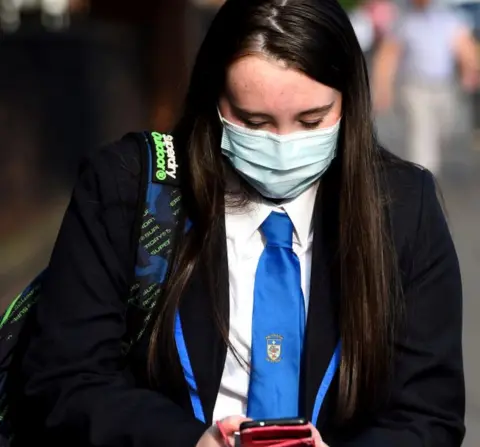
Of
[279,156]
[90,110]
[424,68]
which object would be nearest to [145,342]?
[279,156]

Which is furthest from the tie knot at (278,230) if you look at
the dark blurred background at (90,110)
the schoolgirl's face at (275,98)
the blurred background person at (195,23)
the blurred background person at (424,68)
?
the blurred background person at (424,68)

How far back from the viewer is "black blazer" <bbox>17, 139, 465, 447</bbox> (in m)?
2.37

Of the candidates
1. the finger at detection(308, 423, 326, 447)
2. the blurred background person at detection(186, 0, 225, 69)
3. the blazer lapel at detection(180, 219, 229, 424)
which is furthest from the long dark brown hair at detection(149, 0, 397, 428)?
the blurred background person at detection(186, 0, 225, 69)

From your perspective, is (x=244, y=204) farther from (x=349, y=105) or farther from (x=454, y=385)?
(x=454, y=385)

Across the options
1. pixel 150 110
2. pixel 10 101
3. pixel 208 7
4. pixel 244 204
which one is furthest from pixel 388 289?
pixel 208 7

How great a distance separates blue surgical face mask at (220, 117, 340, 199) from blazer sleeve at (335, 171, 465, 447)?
0.78ft

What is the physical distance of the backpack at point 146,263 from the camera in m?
2.43

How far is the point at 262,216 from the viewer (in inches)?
100

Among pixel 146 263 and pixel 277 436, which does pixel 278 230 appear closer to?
pixel 146 263

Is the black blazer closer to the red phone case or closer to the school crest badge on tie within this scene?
the school crest badge on tie

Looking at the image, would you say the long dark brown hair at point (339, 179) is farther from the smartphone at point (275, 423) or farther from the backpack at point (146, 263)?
the smartphone at point (275, 423)

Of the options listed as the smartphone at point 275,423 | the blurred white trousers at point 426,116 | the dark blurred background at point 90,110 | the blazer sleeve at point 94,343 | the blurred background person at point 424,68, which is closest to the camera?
the smartphone at point 275,423

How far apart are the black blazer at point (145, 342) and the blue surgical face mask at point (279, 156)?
0.10 metres

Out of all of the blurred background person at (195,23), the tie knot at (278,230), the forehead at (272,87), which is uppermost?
the forehead at (272,87)
